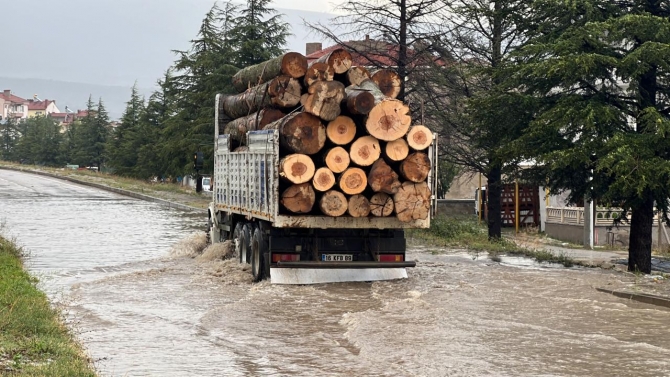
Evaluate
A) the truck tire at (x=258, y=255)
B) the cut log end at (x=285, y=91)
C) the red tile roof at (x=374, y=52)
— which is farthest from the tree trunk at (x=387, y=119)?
the red tile roof at (x=374, y=52)

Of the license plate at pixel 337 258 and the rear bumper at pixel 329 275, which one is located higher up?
the license plate at pixel 337 258

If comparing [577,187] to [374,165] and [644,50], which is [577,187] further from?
[374,165]

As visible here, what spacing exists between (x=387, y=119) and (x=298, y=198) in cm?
178

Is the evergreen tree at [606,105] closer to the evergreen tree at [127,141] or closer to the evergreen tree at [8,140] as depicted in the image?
the evergreen tree at [127,141]

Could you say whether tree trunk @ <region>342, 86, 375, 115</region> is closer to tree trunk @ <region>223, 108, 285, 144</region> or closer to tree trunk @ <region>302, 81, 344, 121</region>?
tree trunk @ <region>302, 81, 344, 121</region>

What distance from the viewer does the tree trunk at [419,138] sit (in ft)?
47.4

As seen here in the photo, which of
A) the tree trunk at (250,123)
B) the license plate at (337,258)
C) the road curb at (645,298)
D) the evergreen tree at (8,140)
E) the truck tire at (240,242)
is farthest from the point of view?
the evergreen tree at (8,140)

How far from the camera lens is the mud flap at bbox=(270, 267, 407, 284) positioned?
1477cm

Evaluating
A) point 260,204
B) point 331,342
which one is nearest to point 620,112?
point 260,204

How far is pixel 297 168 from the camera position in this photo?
14.0m

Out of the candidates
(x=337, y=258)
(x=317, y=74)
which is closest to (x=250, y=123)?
(x=317, y=74)

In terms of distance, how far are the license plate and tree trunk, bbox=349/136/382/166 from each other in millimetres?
1609

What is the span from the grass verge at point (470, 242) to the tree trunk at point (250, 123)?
6.42 meters

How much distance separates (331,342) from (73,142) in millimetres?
89364
